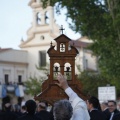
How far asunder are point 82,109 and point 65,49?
3761 mm

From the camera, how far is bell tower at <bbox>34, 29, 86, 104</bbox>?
10.6 m

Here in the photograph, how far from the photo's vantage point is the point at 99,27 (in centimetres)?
3209

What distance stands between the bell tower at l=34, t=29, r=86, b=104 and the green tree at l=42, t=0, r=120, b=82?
61.3 ft

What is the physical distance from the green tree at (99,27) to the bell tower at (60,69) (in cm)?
1869

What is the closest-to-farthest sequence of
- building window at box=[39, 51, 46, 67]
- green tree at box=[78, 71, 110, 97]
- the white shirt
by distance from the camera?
the white shirt
green tree at box=[78, 71, 110, 97]
building window at box=[39, 51, 46, 67]

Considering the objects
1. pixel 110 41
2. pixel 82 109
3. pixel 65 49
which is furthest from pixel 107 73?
pixel 82 109

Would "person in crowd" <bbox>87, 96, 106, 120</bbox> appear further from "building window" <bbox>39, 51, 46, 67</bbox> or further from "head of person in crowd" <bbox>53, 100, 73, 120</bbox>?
"building window" <bbox>39, 51, 46, 67</bbox>

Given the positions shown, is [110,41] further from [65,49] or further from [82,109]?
[82,109]

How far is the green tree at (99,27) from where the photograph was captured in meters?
30.4

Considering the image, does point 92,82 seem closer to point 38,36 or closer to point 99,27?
point 38,36

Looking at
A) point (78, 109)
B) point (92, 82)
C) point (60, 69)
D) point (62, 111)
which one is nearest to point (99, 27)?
point (60, 69)

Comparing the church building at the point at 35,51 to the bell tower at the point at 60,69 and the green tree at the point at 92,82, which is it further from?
the bell tower at the point at 60,69

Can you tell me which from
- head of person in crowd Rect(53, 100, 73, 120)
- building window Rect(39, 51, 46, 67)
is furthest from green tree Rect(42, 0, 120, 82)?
building window Rect(39, 51, 46, 67)

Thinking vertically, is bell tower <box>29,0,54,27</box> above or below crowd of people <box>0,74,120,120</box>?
above
